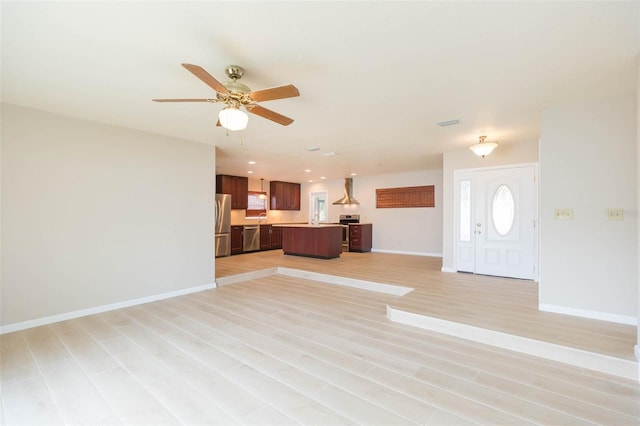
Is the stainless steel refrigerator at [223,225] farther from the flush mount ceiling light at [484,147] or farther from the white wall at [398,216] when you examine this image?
the flush mount ceiling light at [484,147]

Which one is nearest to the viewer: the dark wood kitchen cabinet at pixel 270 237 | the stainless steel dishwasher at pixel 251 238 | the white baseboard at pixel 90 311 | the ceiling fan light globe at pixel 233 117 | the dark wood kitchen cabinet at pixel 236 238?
the ceiling fan light globe at pixel 233 117

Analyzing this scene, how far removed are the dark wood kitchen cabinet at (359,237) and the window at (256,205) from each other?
3.22m

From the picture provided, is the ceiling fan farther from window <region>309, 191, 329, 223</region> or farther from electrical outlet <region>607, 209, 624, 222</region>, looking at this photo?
window <region>309, 191, 329, 223</region>

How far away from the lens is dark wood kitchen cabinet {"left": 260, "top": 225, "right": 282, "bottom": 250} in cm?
914

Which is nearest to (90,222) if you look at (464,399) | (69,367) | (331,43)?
(69,367)

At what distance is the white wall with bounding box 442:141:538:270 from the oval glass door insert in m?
0.50

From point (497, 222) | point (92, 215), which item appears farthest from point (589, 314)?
point (92, 215)

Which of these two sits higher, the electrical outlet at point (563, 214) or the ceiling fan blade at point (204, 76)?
the ceiling fan blade at point (204, 76)

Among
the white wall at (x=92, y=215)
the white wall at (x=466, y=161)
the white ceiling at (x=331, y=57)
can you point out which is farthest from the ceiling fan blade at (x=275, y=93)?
the white wall at (x=466, y=161)

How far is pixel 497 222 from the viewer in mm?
5160

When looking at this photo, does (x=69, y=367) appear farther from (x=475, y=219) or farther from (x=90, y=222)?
(x=475, y=219)

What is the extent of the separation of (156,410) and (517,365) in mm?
2776

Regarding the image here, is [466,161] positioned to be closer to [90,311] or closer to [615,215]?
[615,215]

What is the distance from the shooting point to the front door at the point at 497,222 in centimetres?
488
